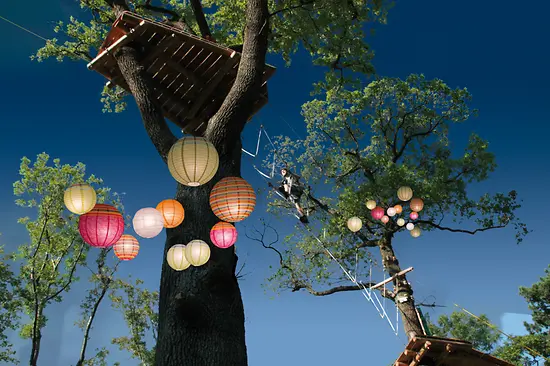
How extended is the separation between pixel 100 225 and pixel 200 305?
135 centimetres

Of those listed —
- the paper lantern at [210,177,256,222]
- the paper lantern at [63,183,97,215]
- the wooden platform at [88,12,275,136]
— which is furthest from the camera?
the wooden platform at [88,12,275,136]

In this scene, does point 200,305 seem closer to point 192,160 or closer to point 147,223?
point 192,160

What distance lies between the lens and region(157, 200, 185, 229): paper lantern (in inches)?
160

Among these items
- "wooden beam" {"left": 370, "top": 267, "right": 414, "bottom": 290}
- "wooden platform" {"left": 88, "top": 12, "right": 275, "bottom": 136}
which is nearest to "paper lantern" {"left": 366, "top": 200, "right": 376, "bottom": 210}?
"wooden beam" {"left": 370, "top": 267, "right": 414, "bottom": 290}

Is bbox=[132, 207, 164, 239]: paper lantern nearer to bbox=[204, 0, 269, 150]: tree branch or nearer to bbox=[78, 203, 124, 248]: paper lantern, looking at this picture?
bbox=[78, 203, 124, 248]: paper lantern

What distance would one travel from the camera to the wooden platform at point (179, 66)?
16.7 ft

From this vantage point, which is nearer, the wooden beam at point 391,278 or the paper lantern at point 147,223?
the paper lantern at point 147,223

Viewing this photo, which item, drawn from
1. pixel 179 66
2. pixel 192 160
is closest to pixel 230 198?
pixel 192 160

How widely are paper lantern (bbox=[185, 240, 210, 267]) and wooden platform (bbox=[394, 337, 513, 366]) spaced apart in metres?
6.42

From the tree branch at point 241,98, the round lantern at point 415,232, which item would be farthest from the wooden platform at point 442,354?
the tree branch at point 241,98

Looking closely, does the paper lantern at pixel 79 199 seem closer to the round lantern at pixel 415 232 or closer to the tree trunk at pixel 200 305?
the tree trunk at pixel 200 305

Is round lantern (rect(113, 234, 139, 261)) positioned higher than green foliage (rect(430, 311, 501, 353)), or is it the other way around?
green foliage (rect(430, 311, 501, 353))

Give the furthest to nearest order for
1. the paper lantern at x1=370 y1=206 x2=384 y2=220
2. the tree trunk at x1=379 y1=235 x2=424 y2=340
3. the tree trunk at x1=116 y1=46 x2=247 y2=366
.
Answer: the paper lantern at x1=370 y1=206 x2=384 y2=220, the tree trunk at x1=379 y1=235 x2=424 y2=340, the tree trunk at x1=116 y1=46 x2=247 y2=366

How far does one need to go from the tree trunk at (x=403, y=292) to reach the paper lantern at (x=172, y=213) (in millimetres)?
7985
